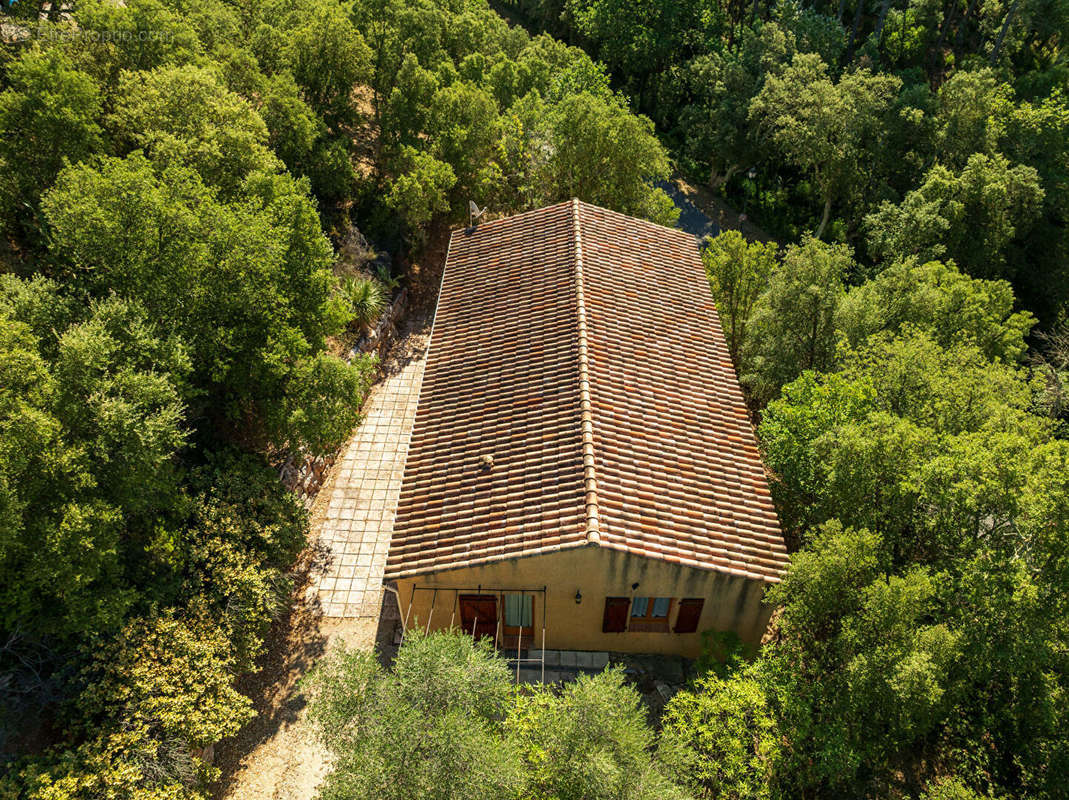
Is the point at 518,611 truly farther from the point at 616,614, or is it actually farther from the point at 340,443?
the point at 340,443

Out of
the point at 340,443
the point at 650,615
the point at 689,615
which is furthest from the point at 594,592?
the point at 340,443

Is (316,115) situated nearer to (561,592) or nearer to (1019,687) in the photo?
(561,592)

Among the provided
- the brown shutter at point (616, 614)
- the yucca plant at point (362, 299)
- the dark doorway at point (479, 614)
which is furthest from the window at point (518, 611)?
the yucca plant at point (362, 299)

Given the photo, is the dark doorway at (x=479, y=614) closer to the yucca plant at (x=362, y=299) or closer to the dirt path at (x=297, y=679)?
the dirt path at (x=297, y=679)

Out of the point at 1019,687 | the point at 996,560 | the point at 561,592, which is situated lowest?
the point at 561,592

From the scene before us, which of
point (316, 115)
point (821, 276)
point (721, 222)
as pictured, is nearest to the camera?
point (821, 276)

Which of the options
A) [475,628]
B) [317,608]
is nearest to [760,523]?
[475,628]

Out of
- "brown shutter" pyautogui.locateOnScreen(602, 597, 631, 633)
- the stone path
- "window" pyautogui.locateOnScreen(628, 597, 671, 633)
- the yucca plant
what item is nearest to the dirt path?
the stone path
